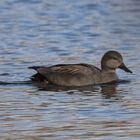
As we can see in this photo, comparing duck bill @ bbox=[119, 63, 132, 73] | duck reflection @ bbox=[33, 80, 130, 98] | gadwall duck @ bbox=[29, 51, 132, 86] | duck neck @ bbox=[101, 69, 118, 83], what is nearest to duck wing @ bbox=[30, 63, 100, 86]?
gadwall duck @ bbox=[29, 51, 132, 86]

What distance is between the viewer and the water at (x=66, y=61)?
42.6 ft

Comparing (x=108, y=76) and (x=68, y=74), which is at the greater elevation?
(x=68, y=74)

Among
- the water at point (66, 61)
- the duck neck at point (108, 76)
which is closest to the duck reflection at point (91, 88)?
the water at point (66, 61)

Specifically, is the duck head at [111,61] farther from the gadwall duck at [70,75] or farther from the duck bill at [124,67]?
the gadwall duck at [70,75]

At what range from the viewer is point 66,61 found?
1956cm

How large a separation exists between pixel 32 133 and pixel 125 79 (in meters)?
5.60

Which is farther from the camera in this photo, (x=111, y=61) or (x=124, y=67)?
(x=111, y=61)

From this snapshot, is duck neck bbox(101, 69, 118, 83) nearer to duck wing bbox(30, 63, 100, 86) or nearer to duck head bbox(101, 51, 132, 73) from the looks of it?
duck head bbox(101, 51, 132, 73)

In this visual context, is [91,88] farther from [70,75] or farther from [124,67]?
[124,67]

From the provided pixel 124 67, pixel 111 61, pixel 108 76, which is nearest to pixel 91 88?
pixel 108 76

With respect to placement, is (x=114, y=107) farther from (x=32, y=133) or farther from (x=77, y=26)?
(x=77, y=26)

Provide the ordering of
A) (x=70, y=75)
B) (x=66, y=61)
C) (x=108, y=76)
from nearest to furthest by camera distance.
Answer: (x=70, y=75) < (x=108, y=76) < (x=66, y=61)

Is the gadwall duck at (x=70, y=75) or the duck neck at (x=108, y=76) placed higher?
the gadwall duck at (x=70, y=75)

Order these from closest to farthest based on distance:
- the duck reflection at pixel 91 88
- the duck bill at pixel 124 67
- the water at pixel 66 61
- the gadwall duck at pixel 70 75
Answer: the water at pixel 66 61, the duck reflection at pixel 91 88, the gadwall duck at pixel 70 75, the duck bill at pixel 124 67
